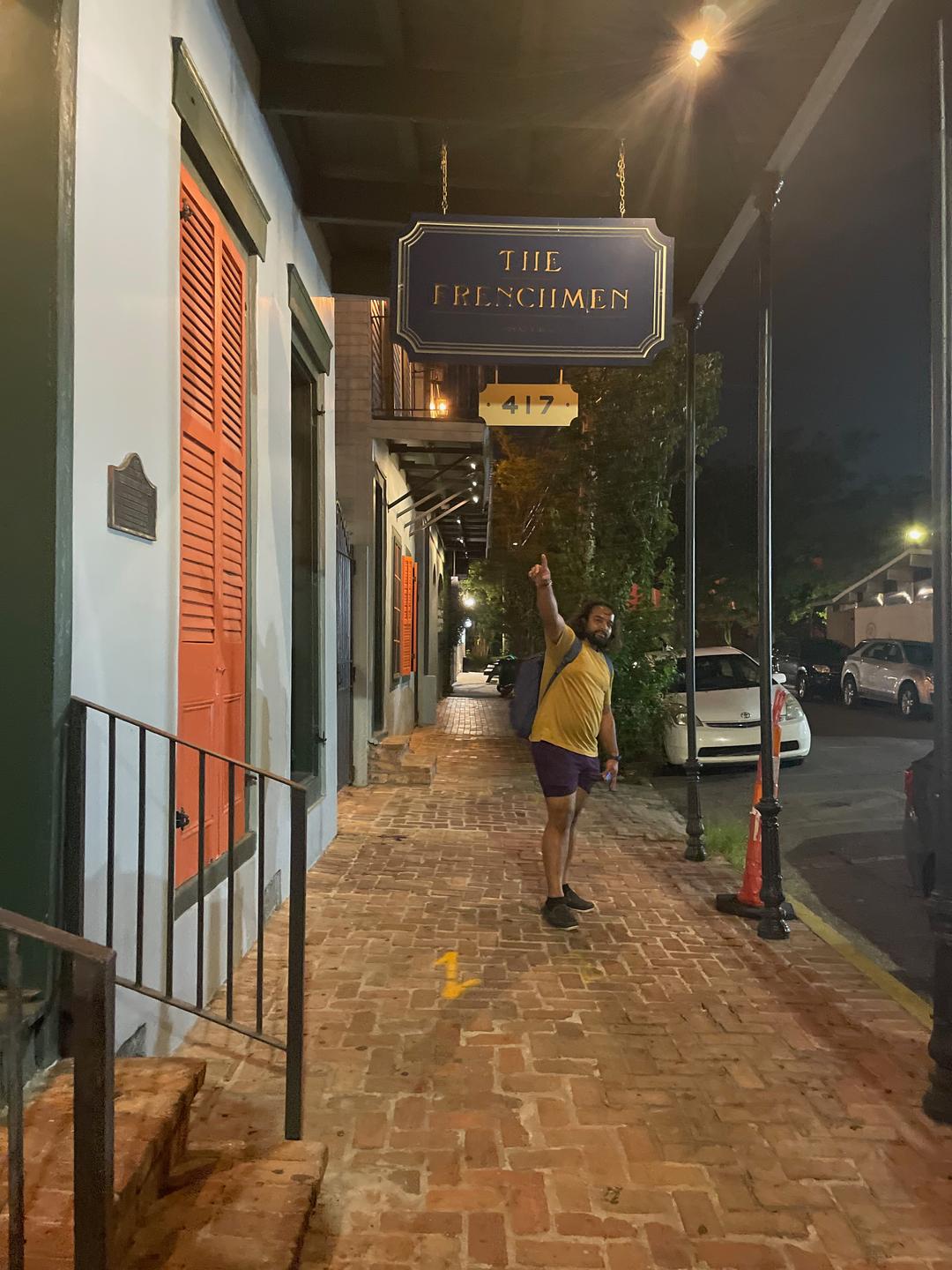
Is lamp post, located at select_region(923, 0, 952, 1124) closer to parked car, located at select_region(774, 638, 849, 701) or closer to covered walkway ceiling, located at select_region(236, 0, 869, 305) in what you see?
covered walkway ceiling, located at select_region(236, 0, 869, 305)

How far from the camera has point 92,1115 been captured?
55.7 inches

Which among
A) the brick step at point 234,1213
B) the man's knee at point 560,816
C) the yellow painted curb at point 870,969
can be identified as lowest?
the yellow painted curb at point 870,969

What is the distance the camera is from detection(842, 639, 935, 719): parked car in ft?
56.3

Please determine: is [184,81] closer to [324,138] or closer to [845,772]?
[324,138]

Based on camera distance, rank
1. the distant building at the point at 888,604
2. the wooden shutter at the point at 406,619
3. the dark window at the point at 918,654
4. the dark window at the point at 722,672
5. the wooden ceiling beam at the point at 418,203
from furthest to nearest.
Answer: the distant building at the point at 888,604
the dark window at the point at 918,654
the wooden shutter at the point at 406,619
the dark window at the point at 722,672
the wooden ceiling beam at the point at 418,203

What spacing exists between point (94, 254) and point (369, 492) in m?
7.00

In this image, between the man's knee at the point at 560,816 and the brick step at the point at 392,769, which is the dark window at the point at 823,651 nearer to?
the brick step at the point at 392,769

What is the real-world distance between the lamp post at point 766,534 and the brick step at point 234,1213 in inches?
131

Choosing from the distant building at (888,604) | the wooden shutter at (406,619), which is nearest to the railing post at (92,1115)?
the wooden shutter at (406,619)

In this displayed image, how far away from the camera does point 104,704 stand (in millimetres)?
2783

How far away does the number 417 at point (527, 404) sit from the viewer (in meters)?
6.34

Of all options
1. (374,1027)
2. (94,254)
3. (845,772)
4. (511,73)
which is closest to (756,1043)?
(374,1027)

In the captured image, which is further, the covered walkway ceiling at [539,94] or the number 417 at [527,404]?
the number 417 at [527,404]

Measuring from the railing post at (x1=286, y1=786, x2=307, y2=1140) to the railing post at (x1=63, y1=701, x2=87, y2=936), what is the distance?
647 mm
